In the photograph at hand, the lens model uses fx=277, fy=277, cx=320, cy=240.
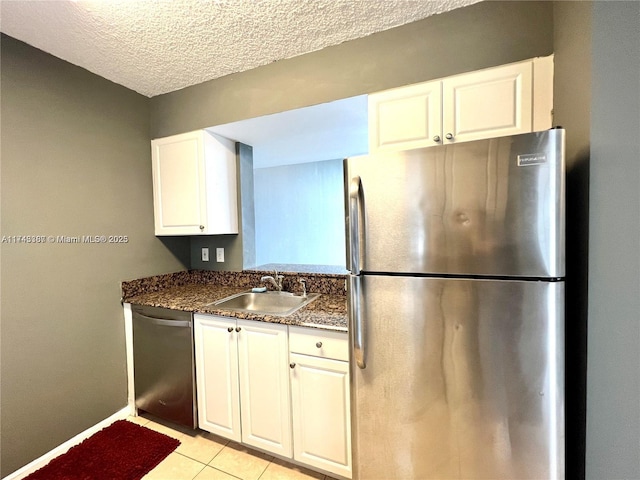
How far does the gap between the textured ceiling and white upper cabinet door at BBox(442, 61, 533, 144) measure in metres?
0.38

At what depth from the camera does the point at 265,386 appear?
153 cm

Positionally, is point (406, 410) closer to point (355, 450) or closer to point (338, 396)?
point (355, 450)

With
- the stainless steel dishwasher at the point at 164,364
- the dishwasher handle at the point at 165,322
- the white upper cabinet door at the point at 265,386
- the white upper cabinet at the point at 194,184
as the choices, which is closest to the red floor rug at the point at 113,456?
the stainless steel dishwasher at the point at 164,364

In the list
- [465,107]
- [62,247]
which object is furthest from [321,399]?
[62,247]

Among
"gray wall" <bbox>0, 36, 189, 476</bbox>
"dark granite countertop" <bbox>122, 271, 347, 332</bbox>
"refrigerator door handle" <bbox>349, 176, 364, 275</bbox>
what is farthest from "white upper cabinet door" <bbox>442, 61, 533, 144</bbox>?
"gray wall" <bbox>0, 36, 189, 476</bbox>

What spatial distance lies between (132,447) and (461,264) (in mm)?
2158

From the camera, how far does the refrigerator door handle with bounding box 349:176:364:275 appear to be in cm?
106

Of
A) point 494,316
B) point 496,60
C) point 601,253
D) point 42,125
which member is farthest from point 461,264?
point 42,125

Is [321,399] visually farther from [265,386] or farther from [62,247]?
[62,247]

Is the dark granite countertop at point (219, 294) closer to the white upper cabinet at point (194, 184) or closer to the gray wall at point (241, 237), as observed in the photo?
the gray wall at point (241, 237)

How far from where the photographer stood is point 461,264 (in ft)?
3.08

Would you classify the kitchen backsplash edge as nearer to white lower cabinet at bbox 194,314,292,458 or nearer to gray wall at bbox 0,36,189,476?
gray wall at bbox 0,36,189,476

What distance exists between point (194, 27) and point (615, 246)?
1.97m

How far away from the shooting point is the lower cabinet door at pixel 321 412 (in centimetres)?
136
